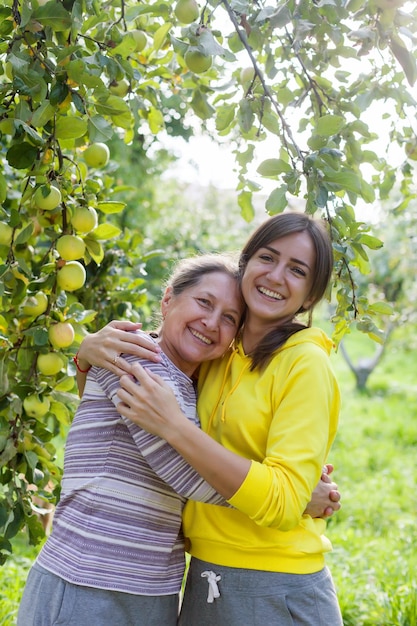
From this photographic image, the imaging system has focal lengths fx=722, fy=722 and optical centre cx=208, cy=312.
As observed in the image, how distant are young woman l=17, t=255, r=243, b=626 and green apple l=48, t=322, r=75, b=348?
0.90ft

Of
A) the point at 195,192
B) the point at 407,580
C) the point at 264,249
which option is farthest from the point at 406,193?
the point at 195,192

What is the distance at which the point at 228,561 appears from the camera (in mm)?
1457

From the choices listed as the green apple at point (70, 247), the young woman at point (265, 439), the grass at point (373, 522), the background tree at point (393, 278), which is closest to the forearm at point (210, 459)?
the young woman at point (265, 439)

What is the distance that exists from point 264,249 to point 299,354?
29 cm

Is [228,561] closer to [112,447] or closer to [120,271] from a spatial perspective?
[112,447]

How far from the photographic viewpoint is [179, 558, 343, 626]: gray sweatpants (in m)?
1.42

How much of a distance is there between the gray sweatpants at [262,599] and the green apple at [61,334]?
25.7 inches

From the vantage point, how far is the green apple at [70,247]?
180 cm

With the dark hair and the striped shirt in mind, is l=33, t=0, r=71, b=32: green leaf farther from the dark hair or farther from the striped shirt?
the striped shirt

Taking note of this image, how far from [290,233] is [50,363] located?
704 mm

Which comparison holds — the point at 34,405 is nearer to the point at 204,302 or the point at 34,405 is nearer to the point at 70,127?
the point at 204,302

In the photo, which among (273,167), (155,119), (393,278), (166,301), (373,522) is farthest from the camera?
(393,278)

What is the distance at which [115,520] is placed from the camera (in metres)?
1.41

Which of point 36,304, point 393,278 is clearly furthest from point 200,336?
point 393,278
